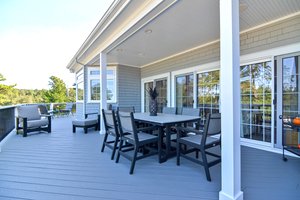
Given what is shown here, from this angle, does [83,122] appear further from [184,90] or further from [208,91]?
[208,91]

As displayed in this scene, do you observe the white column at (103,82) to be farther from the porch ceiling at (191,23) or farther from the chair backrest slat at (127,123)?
the chair backrest slat at (127,123)

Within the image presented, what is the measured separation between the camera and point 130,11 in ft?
9.59

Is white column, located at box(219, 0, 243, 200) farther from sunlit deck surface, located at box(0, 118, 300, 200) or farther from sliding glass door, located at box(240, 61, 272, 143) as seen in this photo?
sliding glass door, located at box(240, 61, 272, 143)

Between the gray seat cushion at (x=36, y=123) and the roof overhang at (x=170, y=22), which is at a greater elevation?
the roof overhang at (x=170, y=22)

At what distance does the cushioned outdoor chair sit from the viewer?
4910 millimetres

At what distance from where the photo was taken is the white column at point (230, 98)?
1573 mm

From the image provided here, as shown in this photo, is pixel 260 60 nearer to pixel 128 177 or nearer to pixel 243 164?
pixel 243 164

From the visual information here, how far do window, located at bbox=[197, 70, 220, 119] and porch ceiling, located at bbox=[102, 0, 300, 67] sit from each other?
0.95 metres

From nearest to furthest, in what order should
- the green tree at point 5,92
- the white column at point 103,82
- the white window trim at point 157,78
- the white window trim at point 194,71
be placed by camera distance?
the white window trim at point 194,71, the white column at point 103,82, the white window trim at point 157,78, the green tree at point 5,92

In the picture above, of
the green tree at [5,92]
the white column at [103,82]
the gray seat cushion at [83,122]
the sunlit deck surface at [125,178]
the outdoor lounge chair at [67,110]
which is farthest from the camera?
the green tree at [5,92]

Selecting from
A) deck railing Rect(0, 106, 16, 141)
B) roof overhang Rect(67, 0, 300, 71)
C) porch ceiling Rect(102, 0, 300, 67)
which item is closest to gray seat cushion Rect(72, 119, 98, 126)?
deck railing Rect(0, 106, 16, 141)

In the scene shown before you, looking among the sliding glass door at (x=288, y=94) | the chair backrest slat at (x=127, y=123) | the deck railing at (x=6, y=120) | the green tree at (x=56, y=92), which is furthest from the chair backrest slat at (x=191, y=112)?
the green tree at (x=56, y=92)

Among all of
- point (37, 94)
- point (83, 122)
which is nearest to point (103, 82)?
point (83, 122)

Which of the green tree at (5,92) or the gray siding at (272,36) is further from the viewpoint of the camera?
the green tree at (5,92)
